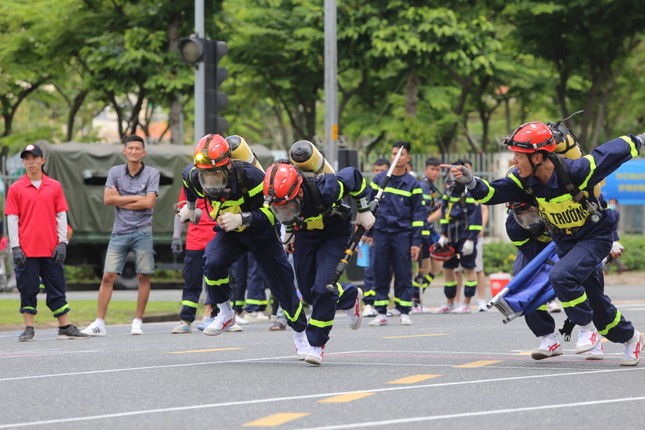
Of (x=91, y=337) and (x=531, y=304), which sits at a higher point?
(x=531, y=304)

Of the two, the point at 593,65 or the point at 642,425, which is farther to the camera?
the point at 593,65

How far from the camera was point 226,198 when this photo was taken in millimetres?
11016

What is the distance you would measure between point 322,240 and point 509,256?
17.0m

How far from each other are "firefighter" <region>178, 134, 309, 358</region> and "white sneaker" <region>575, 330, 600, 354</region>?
2.17 m

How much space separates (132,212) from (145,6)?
1644 centimetres

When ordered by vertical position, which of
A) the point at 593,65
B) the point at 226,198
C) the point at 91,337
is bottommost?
the point at 91,337

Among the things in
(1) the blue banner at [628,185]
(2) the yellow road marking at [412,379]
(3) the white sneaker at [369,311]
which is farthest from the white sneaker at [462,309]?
(1) the blue banner at [628,185]

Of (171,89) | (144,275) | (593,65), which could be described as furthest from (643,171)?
(144,275)

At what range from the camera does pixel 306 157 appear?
10727 millimetres

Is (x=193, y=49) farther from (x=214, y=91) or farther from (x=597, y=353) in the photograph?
(x=597, y=353)

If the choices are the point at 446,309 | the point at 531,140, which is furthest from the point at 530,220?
the point at 446,309

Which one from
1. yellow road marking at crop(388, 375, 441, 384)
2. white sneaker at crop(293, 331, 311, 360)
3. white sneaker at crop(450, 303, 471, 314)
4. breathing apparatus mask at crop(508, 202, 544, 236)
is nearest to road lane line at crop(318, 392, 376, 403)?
yellow road marking at crop(388, 375, 441, 384)

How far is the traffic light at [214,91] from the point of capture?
18.2m

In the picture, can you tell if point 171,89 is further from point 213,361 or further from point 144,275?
point 213,361
